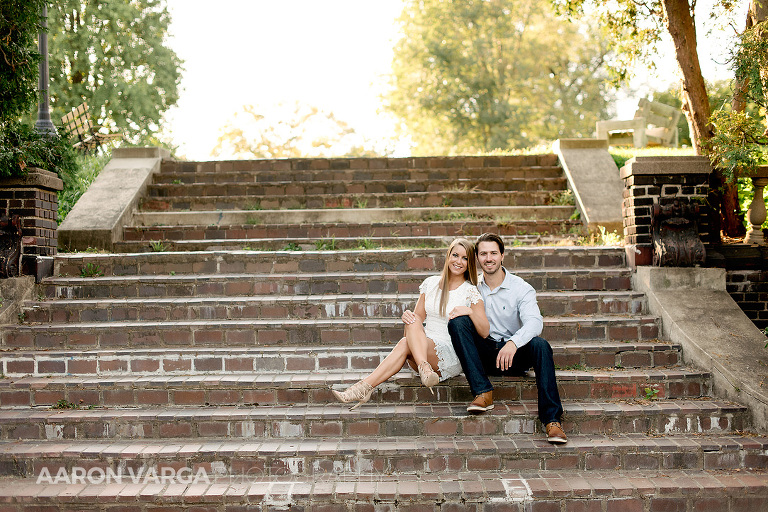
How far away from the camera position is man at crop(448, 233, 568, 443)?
3.82m

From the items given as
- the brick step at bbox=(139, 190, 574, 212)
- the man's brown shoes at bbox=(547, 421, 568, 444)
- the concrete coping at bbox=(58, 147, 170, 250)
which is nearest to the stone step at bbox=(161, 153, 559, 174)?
A: the concrete coping at bbox=(58, 147, 170, 250)

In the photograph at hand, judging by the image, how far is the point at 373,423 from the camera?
397 centimetres

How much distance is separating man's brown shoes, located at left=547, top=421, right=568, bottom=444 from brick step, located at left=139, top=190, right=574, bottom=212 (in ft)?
14.2

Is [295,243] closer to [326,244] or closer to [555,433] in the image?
[326,244]

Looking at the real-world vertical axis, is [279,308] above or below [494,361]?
above

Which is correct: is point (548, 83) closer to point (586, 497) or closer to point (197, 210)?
point (197, 210)

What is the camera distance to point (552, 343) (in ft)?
15.5

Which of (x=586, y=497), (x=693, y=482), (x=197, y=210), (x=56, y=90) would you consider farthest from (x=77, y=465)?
(x=56, y=90)

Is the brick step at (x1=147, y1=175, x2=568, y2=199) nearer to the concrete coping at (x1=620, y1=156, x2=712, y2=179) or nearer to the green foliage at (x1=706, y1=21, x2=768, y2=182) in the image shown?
the concrete coping at (x1=620, y1=156, x2=712, y2=179)

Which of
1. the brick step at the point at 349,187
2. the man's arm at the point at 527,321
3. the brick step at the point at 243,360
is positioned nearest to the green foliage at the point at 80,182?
the brick step at the point at 349,187

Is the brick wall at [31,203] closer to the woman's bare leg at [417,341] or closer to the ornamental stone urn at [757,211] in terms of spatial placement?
the woman's bare leg at [417,341]

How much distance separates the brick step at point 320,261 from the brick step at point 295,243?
0.76 metres

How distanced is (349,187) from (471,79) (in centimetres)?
1447

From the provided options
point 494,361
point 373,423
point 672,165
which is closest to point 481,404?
point 494,361
